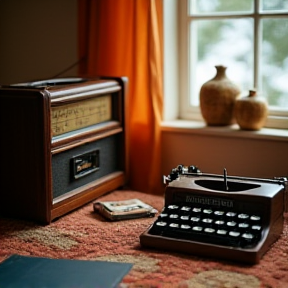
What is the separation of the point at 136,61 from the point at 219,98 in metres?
0.32

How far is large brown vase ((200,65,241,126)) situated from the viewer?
2041 mm

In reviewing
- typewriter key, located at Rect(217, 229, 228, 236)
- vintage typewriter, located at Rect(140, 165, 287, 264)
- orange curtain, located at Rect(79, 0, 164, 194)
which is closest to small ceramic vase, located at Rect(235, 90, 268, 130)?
orange curtain, located at Rect(79, 0, 164, 194)

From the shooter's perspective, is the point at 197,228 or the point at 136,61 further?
the point at 136,61

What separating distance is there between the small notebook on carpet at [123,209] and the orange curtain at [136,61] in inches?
13.3

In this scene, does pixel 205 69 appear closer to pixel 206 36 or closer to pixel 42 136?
pixel 206 36

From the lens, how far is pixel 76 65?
2309mm

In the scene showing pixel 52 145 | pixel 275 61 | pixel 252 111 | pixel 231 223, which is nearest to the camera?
pixel 231 223

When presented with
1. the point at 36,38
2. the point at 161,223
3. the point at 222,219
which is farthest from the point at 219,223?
the point at 36,38

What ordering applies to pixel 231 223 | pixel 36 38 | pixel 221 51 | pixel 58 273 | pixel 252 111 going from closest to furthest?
pixel 58 273 → pixel 231 223 → pixel 252 111 → pixel 221 51 → pixel 36 38

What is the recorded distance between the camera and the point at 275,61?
6.89 feet

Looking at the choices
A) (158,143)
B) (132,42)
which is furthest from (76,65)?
(158,143)

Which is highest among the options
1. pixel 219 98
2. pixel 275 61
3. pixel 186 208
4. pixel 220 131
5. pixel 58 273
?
pixel 275 61

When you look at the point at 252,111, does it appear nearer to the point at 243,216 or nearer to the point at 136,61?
the point at 136,61

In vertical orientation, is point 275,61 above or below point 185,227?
above
